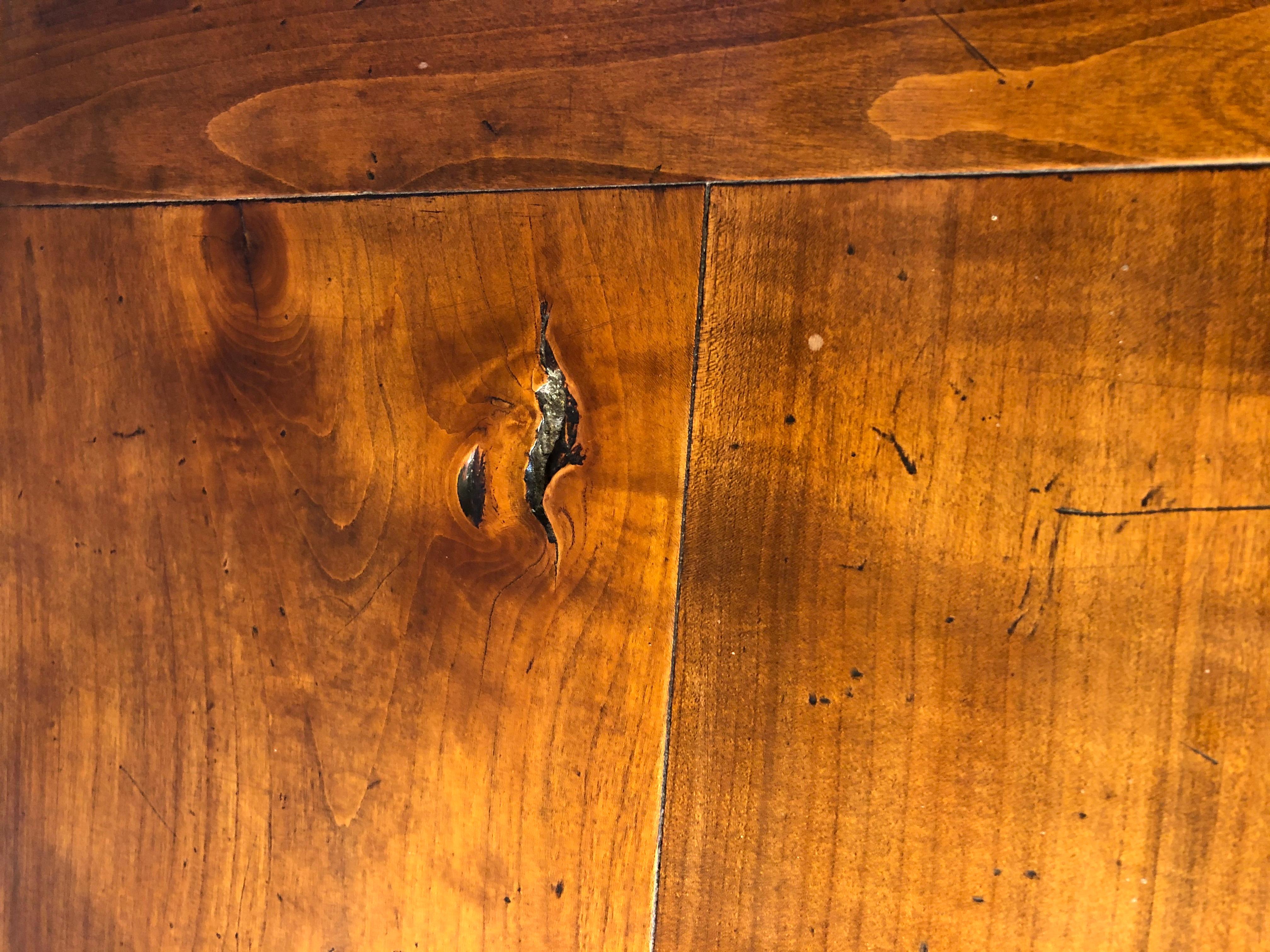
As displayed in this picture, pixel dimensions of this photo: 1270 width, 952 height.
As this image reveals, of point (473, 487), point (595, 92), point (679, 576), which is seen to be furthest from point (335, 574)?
point (595, 92)

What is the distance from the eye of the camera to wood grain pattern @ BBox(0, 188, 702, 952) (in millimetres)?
585

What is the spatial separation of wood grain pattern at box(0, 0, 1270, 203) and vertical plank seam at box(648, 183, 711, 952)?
0.06 meters

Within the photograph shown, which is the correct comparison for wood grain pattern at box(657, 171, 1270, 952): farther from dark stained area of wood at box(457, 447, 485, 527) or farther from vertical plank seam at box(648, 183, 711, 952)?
dark stained area of wood at box(457, 447, 485, 527)

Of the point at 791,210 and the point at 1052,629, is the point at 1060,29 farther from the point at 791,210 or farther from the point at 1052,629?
the point at 1052,629

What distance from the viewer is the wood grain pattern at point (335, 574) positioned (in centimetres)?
58

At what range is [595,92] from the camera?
57 cm

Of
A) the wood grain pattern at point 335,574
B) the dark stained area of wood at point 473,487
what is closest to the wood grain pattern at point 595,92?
the wood grain pattern at point 335,574

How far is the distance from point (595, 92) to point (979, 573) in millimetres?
437

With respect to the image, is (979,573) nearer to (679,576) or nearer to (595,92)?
(679,576)

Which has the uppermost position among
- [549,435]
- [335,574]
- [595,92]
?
[595,92]

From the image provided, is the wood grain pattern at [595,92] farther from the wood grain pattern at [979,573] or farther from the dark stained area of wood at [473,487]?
the dark stained area of wood at [473,487]

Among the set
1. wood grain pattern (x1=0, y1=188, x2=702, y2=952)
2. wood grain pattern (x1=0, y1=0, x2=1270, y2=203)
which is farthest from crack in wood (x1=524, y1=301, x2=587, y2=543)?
wood grain pattern (x1=0, y1=0, x2=1270, y2=203)

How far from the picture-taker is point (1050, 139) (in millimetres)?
510

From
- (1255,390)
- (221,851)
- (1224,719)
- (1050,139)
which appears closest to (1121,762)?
(1224,719)
